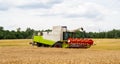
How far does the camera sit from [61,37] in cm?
4066

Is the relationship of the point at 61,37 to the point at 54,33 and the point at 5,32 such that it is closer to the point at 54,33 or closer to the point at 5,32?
the point at 54,33

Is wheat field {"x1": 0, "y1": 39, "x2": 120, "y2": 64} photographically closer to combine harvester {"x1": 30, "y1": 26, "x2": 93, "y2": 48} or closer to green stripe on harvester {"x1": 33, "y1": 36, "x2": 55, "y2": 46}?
combine harvester {"x1": 30, "y1": 26, "x2": 93, "y2": 48}

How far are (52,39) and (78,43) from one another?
10.3 feet

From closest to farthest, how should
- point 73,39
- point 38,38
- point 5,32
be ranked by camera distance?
point 73,39
point 38,38
point 5,32

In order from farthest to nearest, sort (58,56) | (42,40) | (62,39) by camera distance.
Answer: (42,40)
(62,39)
(58,56)

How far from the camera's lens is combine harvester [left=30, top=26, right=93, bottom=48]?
130 feet

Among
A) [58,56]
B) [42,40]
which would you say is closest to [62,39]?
[42,40]

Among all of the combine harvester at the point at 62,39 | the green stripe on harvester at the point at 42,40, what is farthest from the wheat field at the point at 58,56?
the green stripe on harvester at the point at 42,40

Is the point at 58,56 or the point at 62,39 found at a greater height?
the point at 62,39

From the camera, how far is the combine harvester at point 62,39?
39750mm

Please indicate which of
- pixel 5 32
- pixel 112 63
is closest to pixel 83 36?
pixel 112 63

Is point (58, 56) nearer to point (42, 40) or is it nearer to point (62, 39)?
point (62, 39)

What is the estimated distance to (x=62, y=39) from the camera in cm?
4069

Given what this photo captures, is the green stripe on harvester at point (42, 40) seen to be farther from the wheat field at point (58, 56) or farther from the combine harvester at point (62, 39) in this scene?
the wheat field at point (58, 56)
